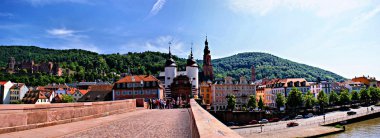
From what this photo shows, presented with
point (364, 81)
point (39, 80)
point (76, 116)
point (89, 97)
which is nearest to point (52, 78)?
point (39, 80)

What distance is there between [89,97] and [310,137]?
45.4 meters

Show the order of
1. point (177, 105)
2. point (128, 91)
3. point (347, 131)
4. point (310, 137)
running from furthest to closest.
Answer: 1. point (128, 91)
2. point (347, 131)
3. point (310, 137)
4. point (177, 105)

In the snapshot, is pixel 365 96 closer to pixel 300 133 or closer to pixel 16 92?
pixel 300 133

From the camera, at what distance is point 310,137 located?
1790 inches

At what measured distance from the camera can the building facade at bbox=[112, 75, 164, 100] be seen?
66.9 meters

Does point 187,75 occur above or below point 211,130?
above

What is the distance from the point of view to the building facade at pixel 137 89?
6688 centimetres

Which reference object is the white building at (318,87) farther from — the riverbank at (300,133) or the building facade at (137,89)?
the building facade at (137,89)

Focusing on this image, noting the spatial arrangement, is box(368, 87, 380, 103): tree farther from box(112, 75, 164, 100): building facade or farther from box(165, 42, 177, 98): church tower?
box(112, 75, 164, 100): building facade

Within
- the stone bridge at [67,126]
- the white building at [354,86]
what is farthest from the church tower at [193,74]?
the white building at [354,86]

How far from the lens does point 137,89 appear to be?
68.2 metres

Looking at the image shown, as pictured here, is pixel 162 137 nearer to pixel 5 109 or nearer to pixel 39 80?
pixel 5 109

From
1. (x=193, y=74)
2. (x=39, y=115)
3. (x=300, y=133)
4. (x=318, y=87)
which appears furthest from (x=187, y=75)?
(x=39, y=115)

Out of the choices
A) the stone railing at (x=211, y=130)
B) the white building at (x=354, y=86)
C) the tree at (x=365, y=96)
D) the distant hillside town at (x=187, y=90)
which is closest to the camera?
the stone railing at (x=211, y=130)
